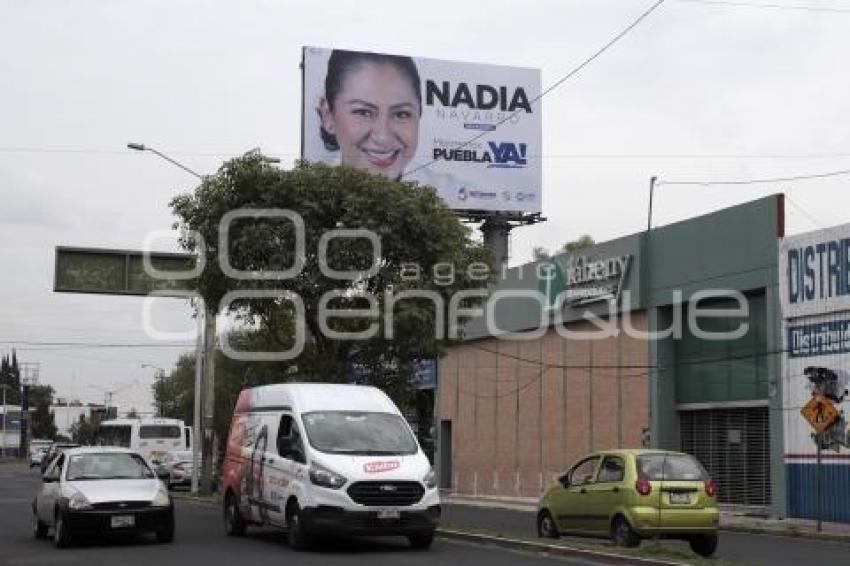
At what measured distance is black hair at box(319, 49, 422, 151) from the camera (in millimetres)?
43656

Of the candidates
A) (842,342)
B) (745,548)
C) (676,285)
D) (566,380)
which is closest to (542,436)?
(566,380)

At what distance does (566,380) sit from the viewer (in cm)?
3638

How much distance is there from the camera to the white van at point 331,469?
15492 mm

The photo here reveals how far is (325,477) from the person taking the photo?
51.2 feet

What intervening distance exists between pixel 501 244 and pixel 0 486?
20.7 m

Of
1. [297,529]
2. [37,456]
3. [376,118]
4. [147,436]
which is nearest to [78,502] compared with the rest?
[297,529]

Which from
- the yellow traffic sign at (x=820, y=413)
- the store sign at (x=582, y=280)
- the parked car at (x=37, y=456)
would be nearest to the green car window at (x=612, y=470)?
the yellow traffic sign at (x=820, y=413)

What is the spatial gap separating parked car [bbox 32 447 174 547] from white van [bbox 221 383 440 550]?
61.4 inches

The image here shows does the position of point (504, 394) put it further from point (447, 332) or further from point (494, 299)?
point (447, 332)

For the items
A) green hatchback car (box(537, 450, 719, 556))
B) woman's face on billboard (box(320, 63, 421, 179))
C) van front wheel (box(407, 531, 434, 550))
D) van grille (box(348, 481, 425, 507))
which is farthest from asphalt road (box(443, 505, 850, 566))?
woman's face on billboard (box(320, 63, 421, 179))

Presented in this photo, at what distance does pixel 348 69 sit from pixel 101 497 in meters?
29.7

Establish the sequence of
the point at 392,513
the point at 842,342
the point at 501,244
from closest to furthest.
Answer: the point at 392,513
the point at 842,342
the point at 501,244

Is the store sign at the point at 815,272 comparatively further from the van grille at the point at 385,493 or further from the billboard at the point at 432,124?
the billboard at the point at 432,124

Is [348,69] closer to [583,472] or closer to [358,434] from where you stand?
[583,472]
